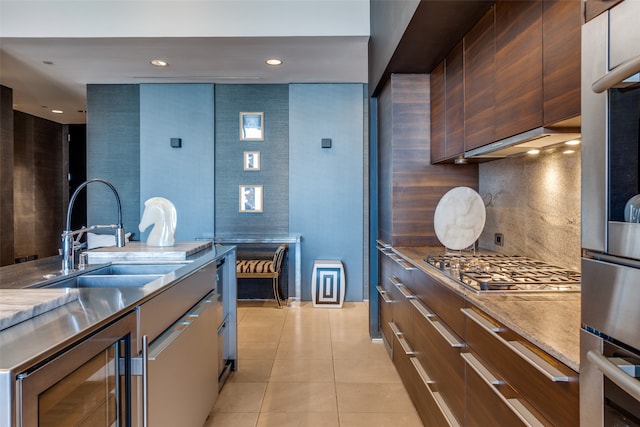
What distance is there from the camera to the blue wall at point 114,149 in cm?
527

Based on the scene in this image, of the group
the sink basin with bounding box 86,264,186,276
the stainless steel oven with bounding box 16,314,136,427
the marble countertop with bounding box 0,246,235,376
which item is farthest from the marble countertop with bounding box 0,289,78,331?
the sink basin with bounding box 86,264,186,276

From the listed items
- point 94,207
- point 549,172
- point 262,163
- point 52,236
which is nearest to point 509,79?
point 549,172

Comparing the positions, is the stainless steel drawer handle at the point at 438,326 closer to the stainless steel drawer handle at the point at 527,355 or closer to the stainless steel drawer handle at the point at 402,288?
the stainless steel drawer handle at the point at 402,288

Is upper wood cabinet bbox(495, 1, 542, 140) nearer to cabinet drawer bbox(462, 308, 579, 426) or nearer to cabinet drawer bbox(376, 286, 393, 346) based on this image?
cabinet drawer bbox(462, 308, 579, 426)

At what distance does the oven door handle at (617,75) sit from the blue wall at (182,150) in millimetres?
4870

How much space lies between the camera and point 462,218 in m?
2.37

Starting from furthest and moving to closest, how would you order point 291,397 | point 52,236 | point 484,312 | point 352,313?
point 52,236 → point 352,313 → point 291,397 → point 484,312

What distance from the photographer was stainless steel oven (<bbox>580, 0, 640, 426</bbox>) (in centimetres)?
67

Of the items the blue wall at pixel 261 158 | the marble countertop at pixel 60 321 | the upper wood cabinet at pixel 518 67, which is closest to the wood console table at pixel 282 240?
the blue wall at pixel 261 158

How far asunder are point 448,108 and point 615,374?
2221 millimetres

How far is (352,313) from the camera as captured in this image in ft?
15.3

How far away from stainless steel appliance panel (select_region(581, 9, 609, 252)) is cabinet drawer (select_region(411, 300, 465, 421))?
90cm

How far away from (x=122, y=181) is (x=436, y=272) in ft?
15.6

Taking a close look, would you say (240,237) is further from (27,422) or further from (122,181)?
(27,422)
